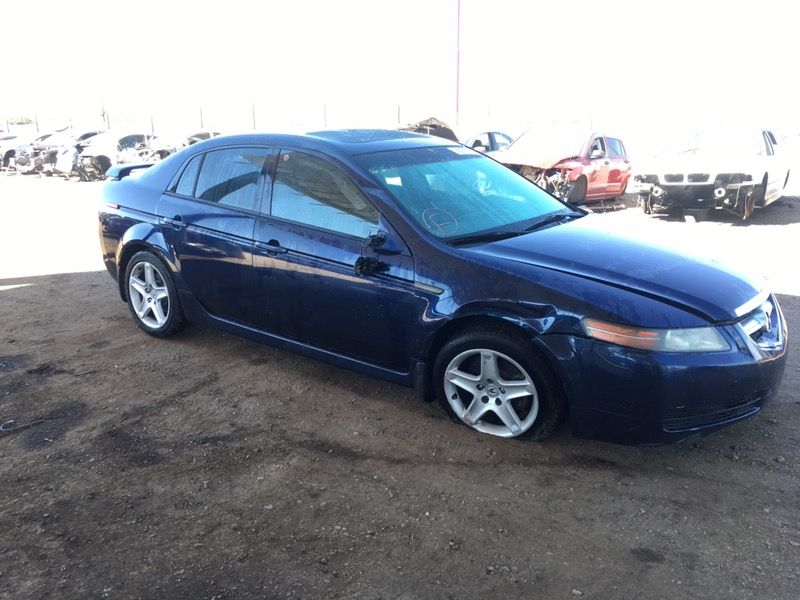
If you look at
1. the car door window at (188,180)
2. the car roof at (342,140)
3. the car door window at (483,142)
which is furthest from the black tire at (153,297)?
the car door window at (483,142)

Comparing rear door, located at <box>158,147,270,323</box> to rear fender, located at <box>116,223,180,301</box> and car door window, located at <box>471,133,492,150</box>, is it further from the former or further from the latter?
car door window, located at <box>471,133,492,150</box>

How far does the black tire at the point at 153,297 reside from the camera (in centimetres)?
505

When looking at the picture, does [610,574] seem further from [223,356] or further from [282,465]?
[223,356]

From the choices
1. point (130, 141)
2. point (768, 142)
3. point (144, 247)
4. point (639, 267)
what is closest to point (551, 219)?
point (639, 267)

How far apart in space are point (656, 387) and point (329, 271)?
184cm

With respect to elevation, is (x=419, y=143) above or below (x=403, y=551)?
above

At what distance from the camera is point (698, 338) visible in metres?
3.23

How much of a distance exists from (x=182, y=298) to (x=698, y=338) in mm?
3385

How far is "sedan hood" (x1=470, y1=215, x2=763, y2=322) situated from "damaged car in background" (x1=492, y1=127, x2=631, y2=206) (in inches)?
286

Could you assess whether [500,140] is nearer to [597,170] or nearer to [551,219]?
[597,170]

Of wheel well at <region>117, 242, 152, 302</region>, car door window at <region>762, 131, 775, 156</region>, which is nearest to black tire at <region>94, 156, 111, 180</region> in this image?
wheel well at <region>117, 242, 152, 302</region>

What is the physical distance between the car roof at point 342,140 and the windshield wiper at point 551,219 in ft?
3.09

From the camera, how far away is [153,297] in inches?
206

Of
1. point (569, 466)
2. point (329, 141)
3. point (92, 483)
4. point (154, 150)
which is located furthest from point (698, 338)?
point (154, 150)
